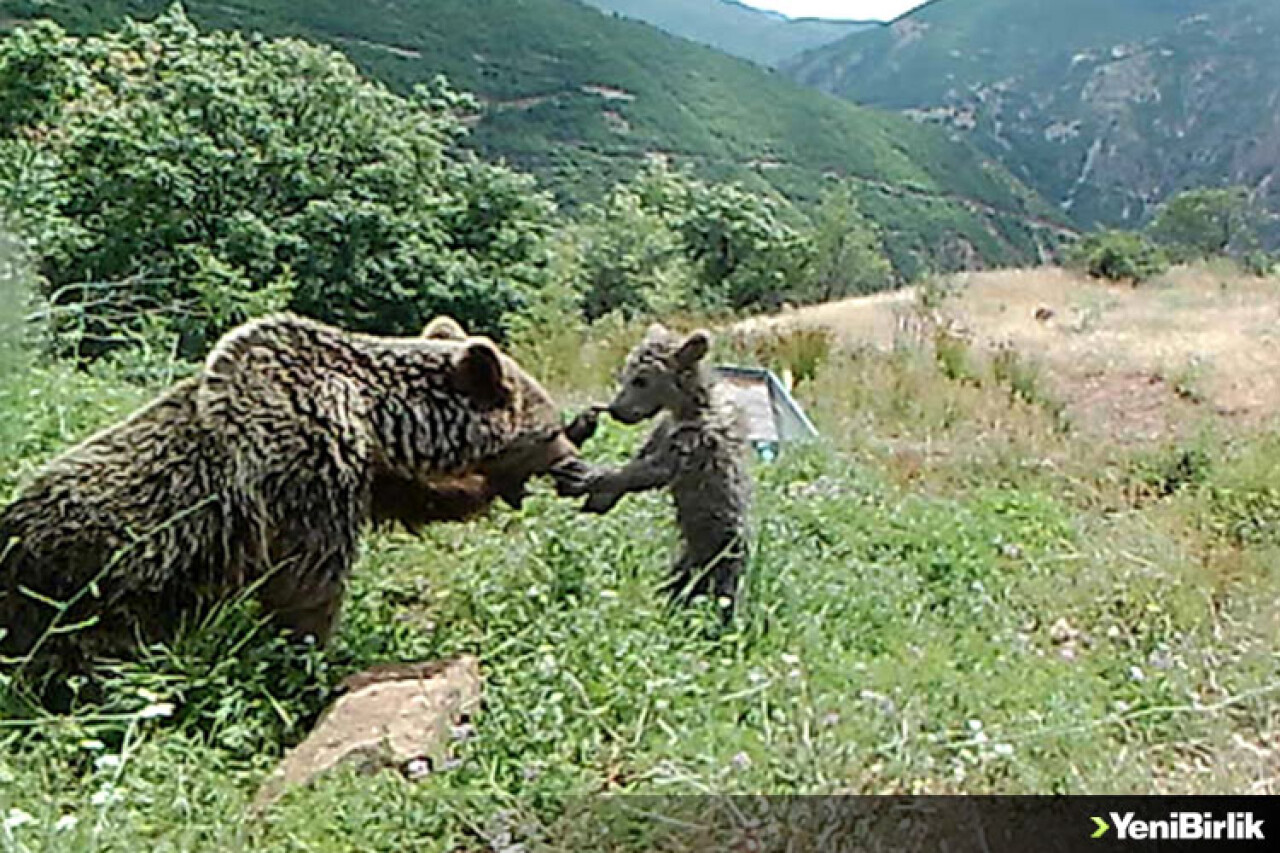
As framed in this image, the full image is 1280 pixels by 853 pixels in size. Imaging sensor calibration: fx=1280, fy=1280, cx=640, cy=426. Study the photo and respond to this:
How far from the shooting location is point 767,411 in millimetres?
6559

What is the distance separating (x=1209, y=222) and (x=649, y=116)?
629 inches

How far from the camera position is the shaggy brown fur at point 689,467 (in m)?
3.09

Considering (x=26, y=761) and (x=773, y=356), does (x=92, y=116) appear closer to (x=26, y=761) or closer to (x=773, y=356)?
(x=773, y=356)

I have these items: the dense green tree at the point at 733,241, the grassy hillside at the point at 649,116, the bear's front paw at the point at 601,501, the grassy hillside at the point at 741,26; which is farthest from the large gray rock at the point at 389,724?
the grassy hillside at the point at 741,26

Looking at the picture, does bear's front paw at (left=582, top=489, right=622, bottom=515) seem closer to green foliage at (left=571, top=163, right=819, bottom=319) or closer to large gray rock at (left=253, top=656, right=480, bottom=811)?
large gray rock at (left=253, top=656, right=480, bottom=811)

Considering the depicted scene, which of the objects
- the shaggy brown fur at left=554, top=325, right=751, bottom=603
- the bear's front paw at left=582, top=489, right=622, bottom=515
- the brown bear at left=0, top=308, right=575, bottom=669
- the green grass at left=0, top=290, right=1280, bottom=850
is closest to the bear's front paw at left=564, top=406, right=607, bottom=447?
the shaggy brown fur at left=554, top=325, right=751, bottom=603

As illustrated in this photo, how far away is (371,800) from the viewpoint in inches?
78.3

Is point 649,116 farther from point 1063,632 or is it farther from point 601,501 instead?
point 601,501

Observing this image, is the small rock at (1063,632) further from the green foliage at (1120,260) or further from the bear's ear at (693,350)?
the green foliage at (1120,260)

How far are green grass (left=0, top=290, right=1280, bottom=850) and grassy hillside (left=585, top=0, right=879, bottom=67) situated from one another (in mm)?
67249

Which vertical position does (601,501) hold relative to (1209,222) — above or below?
above

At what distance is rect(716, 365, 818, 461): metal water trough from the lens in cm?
573

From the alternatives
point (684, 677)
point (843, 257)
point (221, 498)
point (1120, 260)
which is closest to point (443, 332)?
point (221, 498)

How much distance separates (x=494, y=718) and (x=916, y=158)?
4330cm
